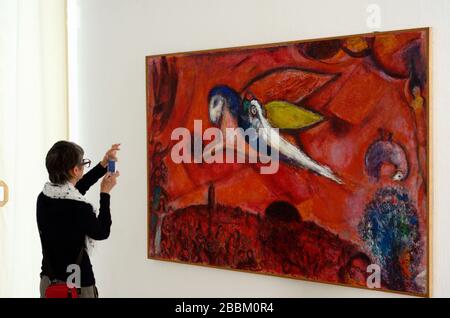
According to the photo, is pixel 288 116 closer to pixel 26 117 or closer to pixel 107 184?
pixel 107 184

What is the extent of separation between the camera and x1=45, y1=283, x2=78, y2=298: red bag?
2.66 metres

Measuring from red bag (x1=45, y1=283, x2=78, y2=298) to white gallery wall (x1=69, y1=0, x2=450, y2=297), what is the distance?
3.16 feet

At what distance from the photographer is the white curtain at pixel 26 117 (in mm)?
3795

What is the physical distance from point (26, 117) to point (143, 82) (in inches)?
28.4

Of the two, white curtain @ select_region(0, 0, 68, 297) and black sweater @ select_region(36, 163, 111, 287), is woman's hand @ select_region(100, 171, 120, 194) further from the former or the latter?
white curtain @ select_region(0, 0, 68, 297)

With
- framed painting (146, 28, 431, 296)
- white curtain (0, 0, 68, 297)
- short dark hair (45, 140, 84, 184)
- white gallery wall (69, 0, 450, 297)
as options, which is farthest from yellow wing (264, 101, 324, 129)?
white curtain (0, 0, 68, 297)

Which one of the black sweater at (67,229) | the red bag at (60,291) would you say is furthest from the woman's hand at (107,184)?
the red bag at (60,291)

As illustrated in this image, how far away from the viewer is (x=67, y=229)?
2.72 meters

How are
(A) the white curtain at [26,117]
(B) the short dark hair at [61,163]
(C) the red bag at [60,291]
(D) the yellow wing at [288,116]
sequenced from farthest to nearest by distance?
(A) the white curtain at [26,117] → (D) the yellow wing at [288,116] → (B) the short dark hair at [61,163] → (C) the red bag at [60,291]

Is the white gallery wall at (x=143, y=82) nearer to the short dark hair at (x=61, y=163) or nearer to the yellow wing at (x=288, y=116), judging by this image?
the yellow wing at (x=288, y=116)

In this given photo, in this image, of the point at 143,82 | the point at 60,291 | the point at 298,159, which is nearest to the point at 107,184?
the point at 60,291

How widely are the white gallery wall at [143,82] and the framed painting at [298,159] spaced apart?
6 cm

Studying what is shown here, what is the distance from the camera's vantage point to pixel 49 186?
2.79 meters

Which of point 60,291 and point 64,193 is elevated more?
point 64,193
